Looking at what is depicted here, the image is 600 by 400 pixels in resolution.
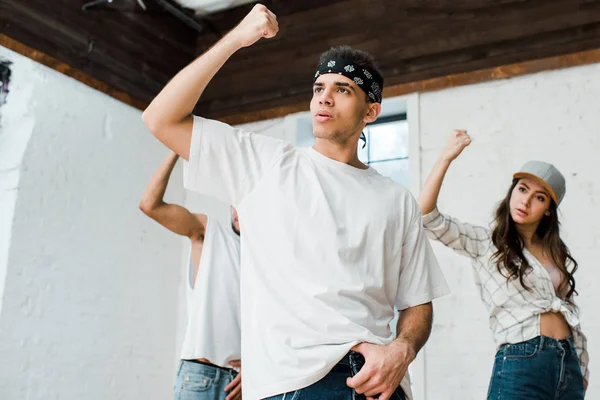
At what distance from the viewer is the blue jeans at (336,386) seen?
129 cm

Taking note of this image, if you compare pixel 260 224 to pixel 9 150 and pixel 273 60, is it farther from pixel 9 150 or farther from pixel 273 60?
pixel 273 60

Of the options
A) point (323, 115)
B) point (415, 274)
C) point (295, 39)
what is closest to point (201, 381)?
point (415, 274)

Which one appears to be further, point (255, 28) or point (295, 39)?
point (295, 39)

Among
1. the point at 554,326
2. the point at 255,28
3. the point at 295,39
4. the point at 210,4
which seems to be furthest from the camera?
the point at 210,4

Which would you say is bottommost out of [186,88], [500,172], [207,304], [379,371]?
[379,371]

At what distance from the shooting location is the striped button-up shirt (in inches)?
89.9

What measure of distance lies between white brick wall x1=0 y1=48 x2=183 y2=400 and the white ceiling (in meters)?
0.92

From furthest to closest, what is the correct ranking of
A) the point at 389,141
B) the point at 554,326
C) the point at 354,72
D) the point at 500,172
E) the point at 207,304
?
1. the point at 389,141
2. the point at 500,172
3. the point at 207,304
4. the point at 554,326
5. the point at 354,72

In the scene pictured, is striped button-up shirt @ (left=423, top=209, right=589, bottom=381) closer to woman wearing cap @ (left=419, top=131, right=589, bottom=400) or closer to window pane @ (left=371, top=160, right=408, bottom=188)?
woman wearing cap @ (left=419, top=131, right=589, bottom=400)

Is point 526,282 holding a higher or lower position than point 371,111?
lower

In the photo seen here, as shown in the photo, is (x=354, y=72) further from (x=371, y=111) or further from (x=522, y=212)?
(x=522, y=212)

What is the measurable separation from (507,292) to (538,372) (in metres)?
0.30

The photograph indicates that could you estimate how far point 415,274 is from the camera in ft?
5.24

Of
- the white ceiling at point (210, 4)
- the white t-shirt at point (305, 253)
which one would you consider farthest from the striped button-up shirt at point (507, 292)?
the white ceiling at point (210, 4)
